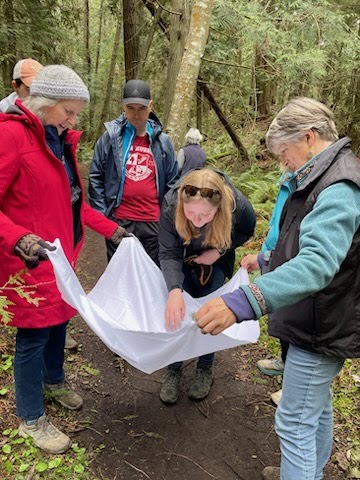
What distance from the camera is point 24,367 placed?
2.44 m

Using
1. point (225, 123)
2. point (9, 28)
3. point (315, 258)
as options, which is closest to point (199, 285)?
point (315, 258)

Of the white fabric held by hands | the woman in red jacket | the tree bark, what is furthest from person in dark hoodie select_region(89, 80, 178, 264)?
the tree bark

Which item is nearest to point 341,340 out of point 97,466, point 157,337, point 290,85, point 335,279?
point 335,279

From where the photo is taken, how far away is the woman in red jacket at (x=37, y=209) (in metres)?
2.10

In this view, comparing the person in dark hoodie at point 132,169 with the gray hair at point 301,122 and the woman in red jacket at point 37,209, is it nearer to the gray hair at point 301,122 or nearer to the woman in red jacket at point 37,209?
the woman in red jacket at point 37,209

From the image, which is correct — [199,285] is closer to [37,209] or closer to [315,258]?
[37,209]

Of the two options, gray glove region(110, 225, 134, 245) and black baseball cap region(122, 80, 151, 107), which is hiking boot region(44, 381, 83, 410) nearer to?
gray glove region(110, 225, 134, 245)

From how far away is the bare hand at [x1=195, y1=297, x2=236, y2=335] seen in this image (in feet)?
4.87

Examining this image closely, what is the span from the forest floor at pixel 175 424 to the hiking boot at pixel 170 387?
6 cm

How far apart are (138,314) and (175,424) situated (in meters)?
0.93

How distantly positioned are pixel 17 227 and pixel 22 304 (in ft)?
1.65

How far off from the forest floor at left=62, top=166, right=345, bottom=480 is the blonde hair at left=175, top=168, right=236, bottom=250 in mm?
1347

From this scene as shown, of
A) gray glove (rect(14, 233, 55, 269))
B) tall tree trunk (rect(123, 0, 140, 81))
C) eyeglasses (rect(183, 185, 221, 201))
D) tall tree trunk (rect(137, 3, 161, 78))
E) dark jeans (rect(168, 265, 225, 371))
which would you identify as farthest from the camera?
tall tree trunk (rect(123, 0, 140, 81))

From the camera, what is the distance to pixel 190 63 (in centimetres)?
497
